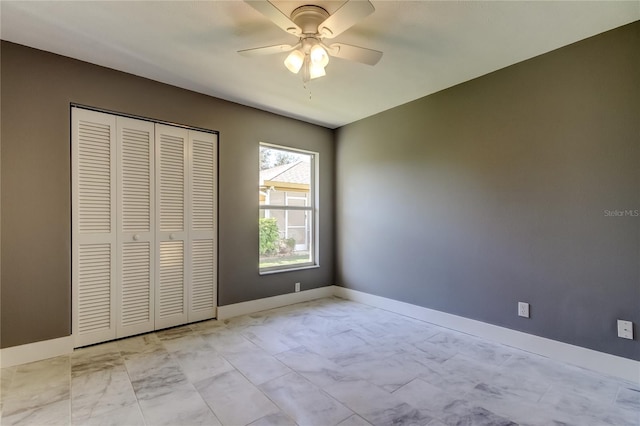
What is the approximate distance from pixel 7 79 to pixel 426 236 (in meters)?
4.09

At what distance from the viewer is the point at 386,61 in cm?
269

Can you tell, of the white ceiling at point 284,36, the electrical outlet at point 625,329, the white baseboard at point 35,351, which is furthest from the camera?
the white baseboard at point 35,351

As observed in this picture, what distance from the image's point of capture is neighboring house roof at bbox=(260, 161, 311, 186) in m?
4.03

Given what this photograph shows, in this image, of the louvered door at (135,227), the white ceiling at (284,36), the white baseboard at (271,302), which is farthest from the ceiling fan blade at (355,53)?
the white baseboard at (271,302)

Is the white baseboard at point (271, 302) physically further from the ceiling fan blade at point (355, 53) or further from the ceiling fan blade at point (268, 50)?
the ceiling fan blade at point (355, 53)

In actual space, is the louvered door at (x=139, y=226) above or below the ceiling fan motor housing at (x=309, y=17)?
below

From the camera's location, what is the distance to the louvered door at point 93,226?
106 inches

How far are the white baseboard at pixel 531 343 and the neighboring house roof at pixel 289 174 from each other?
2.05 meters

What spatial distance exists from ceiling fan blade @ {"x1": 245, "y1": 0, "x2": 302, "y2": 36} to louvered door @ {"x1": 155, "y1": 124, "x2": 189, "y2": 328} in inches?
76.3

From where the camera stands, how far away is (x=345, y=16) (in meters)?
1.73

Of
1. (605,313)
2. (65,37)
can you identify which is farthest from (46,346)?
(605,313)

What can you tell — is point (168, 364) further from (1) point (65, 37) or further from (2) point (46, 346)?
(1) point (65, 37)

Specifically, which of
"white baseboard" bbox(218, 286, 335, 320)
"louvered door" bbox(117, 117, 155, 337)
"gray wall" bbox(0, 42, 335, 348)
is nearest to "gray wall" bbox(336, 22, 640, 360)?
"white baseboard" bbox(218, 286, 335, 320)

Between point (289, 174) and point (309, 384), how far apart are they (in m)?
2.86
